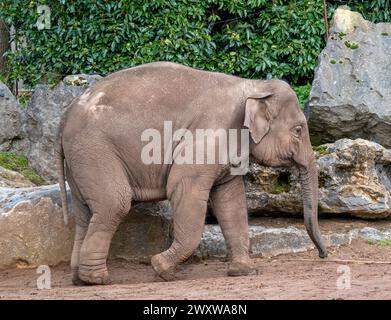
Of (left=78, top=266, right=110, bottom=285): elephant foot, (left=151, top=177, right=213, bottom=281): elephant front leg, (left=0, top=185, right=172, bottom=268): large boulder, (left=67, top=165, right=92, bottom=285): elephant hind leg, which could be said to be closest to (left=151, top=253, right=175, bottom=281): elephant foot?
(left=151, top=177, right=213, bottom=281): elephant front leg

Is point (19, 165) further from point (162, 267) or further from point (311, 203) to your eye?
point (311, 203)

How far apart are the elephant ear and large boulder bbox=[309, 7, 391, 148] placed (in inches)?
94.9

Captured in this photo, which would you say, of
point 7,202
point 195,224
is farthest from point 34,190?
point 195,224

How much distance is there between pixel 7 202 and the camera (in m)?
10.1

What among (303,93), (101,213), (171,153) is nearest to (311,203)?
(171,153)

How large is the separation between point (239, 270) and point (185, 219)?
0.82 metres

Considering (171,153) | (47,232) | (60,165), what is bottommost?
(47,232)

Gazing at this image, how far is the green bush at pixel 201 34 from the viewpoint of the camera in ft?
44.0

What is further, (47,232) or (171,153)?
(47,232)

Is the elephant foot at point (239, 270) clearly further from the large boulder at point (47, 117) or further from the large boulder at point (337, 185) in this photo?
the large boulder at point (47, 117)

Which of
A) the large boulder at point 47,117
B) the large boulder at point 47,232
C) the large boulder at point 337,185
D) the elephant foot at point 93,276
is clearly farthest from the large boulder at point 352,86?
the elephant foot at point 93,276

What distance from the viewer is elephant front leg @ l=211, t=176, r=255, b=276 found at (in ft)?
31.7

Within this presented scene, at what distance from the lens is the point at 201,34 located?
1343 centimetres

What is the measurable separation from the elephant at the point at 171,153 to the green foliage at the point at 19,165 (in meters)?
2.53
